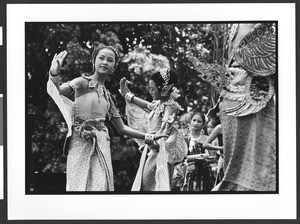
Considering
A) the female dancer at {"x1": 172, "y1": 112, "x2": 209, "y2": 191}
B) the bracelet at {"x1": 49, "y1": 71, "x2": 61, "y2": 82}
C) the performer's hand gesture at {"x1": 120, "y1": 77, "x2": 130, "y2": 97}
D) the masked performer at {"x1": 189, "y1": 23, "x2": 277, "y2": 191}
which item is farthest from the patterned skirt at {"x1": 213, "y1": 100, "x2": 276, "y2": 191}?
the bracelet at {"x1": 49, "y1": 71, "x2": 61, "y2": 82}

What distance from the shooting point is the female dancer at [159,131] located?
63.7 ft

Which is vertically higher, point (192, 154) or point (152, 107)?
point (152, 107)

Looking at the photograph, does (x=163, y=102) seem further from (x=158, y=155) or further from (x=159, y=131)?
(x=158, y=155)

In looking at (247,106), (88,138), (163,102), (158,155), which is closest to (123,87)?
(163,102)

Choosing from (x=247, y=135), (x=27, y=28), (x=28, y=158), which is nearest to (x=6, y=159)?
(x=28, y=158)

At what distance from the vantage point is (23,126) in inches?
768

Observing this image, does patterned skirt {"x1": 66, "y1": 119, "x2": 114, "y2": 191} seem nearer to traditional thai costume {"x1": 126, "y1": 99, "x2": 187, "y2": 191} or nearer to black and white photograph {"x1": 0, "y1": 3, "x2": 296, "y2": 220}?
black and white photograph {"x1": 0, "y1": 3, "x2": 296, "y2": 220}

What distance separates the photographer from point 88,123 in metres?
19.3

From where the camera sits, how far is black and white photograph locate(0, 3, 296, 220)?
1944 centimetres

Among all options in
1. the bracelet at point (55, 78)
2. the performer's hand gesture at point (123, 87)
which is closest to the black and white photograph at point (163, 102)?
the performer's hand gesture at point (123, 87)

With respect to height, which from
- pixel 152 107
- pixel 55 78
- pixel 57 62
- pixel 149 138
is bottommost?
pixel 149 138

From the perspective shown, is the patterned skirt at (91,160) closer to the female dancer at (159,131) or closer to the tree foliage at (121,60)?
the tree foliage at (121,60)

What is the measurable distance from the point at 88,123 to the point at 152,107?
0.75m

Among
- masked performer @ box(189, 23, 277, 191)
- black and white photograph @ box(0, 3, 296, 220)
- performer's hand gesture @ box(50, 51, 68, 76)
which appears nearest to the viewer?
performer's hand gesture @ box(50, 51, 68, 76)
